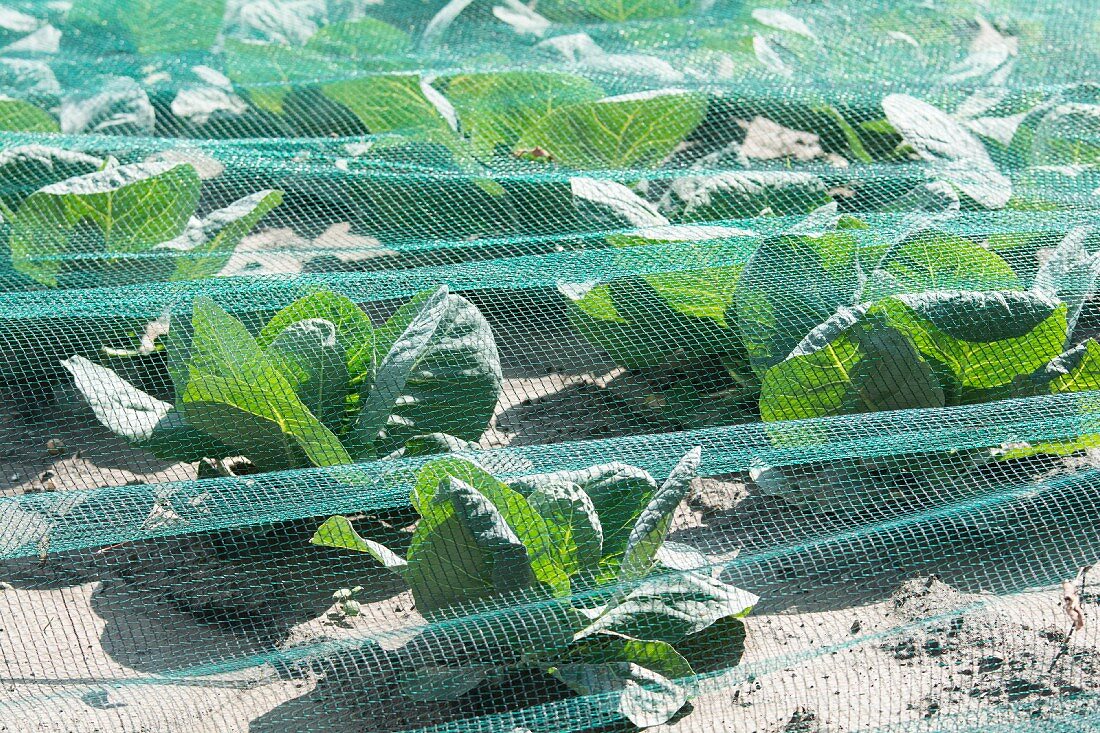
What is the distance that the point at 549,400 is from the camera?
2311mm

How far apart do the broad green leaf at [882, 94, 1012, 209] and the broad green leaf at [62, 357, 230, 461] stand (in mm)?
1666

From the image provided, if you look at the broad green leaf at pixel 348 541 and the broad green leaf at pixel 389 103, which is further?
the broad green leaf at pixel 389 103

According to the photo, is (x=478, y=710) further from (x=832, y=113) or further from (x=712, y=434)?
(x=832, y=113)

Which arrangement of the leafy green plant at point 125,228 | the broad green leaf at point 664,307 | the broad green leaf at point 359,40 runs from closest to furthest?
the broad green leaf at point 664,307 → the leafy green plant at point 125,228 → the broad green leaf at point 359,40

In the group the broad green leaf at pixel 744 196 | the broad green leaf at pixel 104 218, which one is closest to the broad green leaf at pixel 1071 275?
the broad green leaf at pixel 744 196

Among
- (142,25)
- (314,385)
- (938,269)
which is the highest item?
(938,269)

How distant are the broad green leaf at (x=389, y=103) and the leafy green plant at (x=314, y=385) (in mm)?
1076

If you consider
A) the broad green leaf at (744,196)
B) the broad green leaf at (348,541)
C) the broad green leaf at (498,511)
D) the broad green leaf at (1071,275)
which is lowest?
the broad green leaf at (348,541)

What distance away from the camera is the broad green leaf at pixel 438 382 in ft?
6.58

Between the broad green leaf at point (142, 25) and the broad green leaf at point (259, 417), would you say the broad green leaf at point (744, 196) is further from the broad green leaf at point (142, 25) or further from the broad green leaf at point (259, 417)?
the broad green leaf at point (142, 25)

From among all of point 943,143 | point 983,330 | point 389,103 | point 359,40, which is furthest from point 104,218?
point 943,143

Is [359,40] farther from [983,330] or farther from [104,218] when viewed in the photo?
[983,330]

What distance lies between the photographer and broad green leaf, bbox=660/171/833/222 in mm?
2584

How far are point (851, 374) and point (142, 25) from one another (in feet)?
8.72
